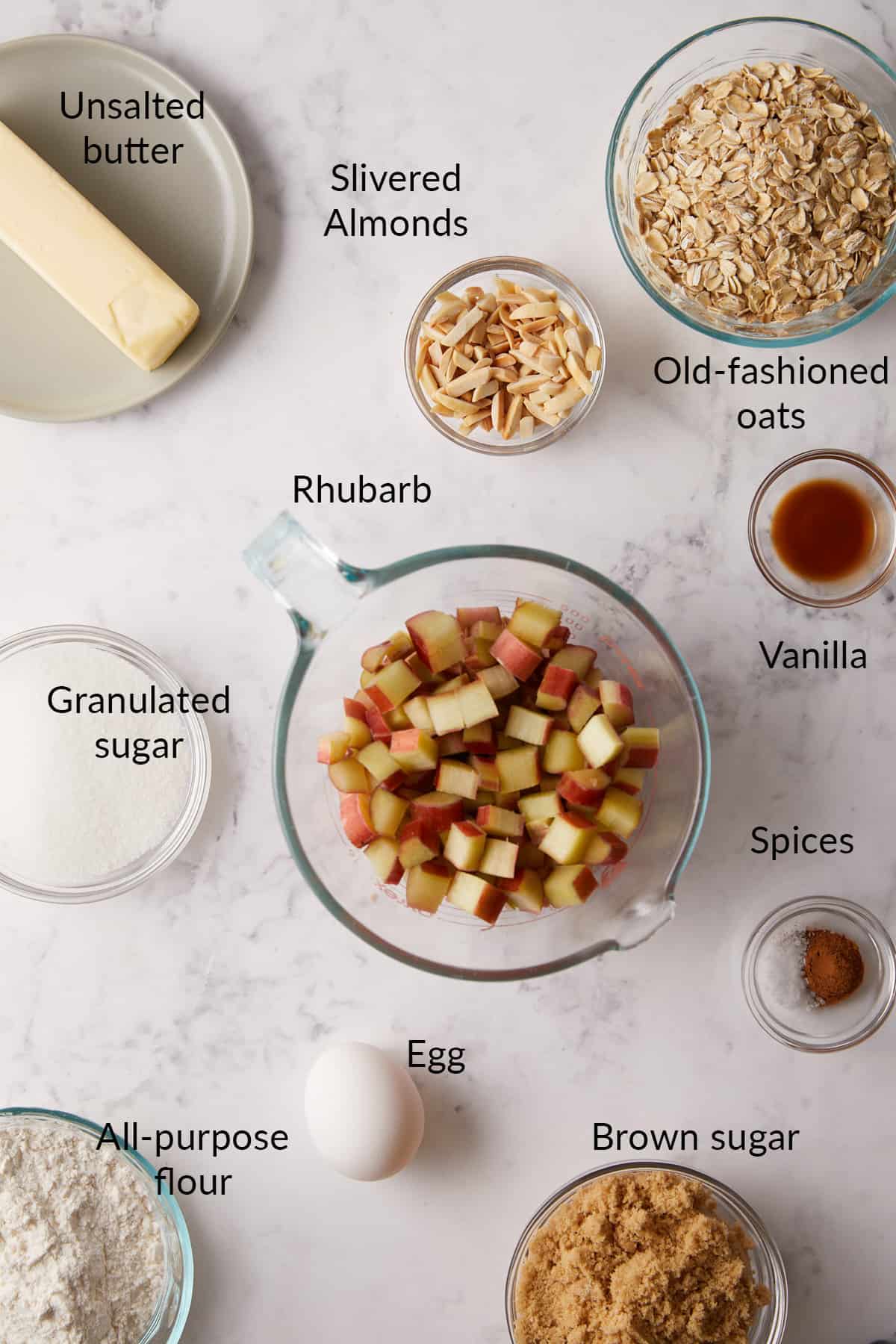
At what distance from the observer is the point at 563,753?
1191mm

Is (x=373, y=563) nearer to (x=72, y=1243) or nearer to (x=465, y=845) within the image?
(x=465, y=845)

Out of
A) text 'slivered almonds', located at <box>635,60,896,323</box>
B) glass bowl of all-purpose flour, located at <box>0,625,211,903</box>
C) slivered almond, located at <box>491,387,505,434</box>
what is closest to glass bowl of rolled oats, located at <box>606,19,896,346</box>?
text 'slivered almonds', located at <box>635,60,896,323</box>

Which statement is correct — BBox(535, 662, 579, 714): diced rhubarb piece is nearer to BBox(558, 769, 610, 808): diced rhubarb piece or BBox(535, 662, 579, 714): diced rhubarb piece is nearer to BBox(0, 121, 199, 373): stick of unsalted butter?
BBox(558, 769, 610, 808): diced rhubarb piece

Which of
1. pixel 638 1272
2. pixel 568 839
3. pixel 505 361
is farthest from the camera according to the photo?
pixel 505 361

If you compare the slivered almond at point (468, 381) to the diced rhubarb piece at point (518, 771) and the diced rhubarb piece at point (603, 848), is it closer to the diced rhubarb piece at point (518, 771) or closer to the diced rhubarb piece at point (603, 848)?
the diced rhubarb piece at point (518, 771)

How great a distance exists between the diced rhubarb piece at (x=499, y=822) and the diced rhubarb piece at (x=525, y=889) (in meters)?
0.04

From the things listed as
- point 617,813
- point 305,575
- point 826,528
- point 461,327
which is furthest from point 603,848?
point 461,327

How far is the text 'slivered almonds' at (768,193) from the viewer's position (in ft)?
4.25

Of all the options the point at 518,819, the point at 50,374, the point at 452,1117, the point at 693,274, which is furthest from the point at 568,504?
the point at 452,1117

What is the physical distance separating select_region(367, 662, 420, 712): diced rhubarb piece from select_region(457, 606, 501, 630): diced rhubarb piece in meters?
0.10

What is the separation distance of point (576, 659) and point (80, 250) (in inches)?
32.4

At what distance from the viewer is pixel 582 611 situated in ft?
4.29

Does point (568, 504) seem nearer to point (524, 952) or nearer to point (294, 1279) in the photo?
point (524, 952)

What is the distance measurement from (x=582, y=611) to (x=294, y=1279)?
39.8 inches
